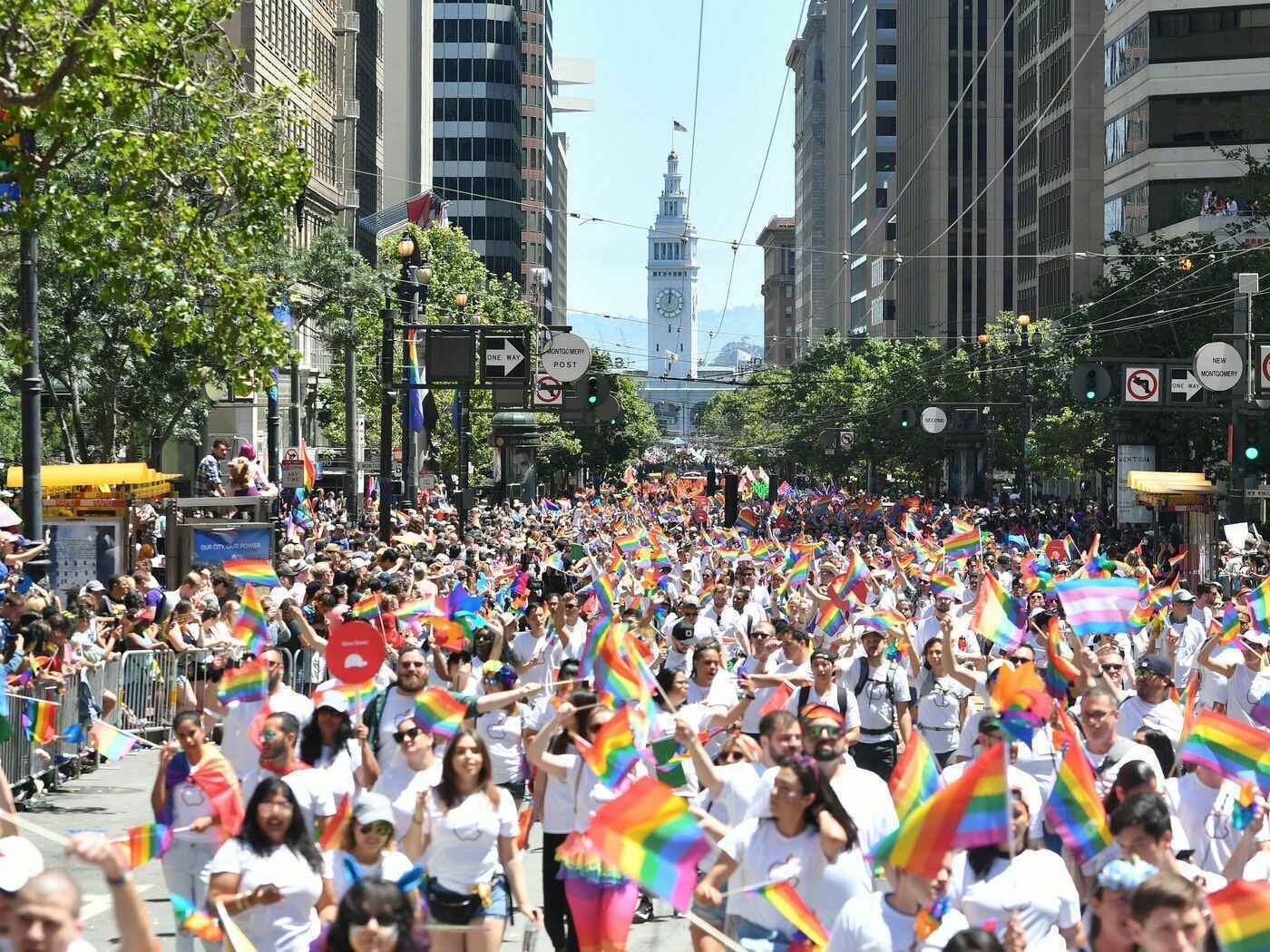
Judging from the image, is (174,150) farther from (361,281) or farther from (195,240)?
(361,281)

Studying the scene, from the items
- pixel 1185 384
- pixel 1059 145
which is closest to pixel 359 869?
pixel 1185 384

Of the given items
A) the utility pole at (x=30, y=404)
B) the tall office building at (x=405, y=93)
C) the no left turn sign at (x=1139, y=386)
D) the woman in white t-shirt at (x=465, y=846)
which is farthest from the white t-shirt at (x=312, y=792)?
the tall office building at (x=405, y=93)

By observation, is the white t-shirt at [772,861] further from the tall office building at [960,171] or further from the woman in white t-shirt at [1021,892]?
the tall office building at [960,171]

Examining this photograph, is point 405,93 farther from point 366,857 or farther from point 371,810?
point 366,857

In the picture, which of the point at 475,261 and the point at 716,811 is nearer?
the point at 716,811

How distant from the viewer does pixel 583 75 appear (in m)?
188

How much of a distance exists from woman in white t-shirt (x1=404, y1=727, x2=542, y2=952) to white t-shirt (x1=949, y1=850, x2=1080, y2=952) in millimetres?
2125

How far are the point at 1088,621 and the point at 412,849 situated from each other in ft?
22.9

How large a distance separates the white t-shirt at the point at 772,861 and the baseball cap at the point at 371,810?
51.5 inches

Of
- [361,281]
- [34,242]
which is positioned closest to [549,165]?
[361,281]

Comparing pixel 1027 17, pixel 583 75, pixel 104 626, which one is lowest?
pixel 104 626

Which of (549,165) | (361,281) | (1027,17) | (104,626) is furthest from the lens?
(549,165)

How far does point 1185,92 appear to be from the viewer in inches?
2527

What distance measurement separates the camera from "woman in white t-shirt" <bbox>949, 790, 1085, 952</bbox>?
683 cm
